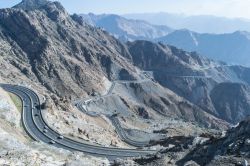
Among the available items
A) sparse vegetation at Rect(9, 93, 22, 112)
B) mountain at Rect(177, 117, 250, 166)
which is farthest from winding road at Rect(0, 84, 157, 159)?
mountain at Rect(177, 117, 250, 166)

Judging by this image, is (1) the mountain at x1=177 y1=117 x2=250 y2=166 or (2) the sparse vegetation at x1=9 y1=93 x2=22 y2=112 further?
(2) the sparse vegetation at x1=9 y1=93 x2=22 y2=112

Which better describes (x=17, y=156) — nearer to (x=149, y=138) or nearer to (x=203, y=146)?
(x=203, y=146)

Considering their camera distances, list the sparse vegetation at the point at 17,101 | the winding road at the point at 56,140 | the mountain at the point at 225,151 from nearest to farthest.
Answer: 1. the mountain at the point at 225,151
2. the winding road at the point at 56,140
3. the sparse vegetation at the point at 17,101

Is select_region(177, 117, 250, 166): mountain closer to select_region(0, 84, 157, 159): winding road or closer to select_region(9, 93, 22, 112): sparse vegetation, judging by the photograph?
select_region(0, 84, 157, 159): winding road

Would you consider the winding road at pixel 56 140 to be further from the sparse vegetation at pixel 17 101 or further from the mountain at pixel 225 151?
the mountain at pixel 225 151

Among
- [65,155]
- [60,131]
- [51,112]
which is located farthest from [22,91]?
[65,155]

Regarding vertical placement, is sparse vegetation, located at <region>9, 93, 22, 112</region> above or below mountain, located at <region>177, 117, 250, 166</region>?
below

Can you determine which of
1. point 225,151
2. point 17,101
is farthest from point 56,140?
point 225,151

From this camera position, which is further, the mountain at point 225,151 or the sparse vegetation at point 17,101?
the sparse vegetation at point 17,101

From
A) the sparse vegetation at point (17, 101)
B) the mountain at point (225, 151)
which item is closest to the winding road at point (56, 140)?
the sparse vegetation at point (17, 101)

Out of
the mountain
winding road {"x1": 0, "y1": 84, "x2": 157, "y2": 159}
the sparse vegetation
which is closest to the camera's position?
the mountain

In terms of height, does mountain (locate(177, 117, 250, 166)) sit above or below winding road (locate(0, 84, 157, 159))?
above

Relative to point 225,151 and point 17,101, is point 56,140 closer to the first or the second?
point 17,101

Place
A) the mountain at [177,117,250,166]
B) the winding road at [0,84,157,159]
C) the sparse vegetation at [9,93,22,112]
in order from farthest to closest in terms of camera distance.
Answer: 1. the sparse vegetation at [9,93,22,112]
2. the winding road at [0,84,157,159]
3. the mountain at [177,117,250,166]
